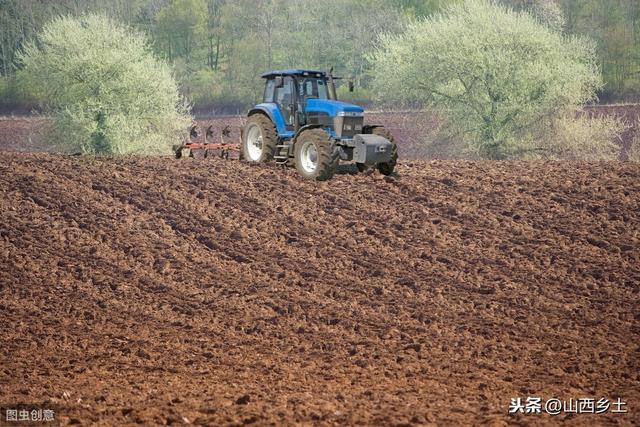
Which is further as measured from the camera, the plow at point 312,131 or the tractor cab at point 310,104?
the tractor cab at point 310,104

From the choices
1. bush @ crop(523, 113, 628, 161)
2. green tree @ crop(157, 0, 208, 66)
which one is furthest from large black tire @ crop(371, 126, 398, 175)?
green tree @ crop(157, 0, 208, 66)

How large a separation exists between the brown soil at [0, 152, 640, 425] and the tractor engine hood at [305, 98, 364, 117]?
1.54 m

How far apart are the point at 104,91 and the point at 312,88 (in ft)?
70.8

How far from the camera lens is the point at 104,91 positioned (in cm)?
3947

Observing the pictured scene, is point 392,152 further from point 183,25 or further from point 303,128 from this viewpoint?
point 183,25

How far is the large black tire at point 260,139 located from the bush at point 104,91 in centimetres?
1758

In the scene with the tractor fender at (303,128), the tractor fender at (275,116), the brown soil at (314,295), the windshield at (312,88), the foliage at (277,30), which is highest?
the foliage at (277,30)

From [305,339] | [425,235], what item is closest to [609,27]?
[425,235]

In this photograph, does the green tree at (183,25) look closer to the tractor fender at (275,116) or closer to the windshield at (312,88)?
the tractor fender at (275,116)

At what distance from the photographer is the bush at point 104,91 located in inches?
1537

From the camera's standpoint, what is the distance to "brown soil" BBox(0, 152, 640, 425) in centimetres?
941

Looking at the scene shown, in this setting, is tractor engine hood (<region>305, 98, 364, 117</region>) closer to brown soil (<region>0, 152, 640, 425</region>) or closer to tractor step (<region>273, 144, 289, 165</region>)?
tractor step (<region>273, 144, 289, 165</region>)

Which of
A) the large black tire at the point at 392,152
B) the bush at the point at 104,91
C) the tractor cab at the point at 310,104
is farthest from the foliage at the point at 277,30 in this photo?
the large black tire at the point at 392,152

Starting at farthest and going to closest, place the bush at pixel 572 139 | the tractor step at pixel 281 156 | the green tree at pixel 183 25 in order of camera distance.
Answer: the green tree at pixel 183 25, the bush at pixel 572 139, the tractor step at pixel 281 156
